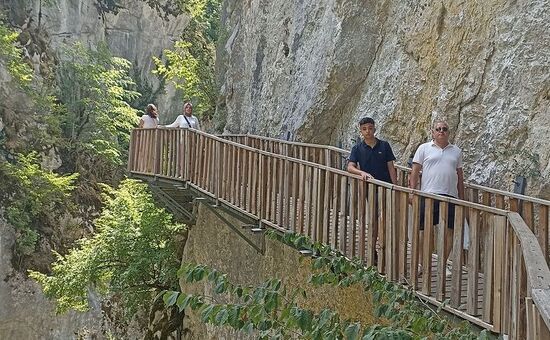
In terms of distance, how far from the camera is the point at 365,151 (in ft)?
23.6

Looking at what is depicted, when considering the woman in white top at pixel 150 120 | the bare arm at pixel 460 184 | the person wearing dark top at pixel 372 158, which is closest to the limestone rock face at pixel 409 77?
the bare arm at pixel 460 184

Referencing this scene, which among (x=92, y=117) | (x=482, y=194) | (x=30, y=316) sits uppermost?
(x=92, y=117)

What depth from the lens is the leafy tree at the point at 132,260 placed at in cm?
1700

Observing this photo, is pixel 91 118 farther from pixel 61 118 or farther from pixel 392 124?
pixel 392 124

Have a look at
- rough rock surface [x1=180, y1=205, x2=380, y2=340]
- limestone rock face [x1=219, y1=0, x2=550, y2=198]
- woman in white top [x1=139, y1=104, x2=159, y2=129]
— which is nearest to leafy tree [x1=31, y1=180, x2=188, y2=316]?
rough rock surface [x1=180, y1=205, x2=380, y2=340]

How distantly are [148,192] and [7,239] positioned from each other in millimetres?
9809

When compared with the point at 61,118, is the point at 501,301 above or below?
below

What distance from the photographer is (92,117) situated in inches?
1182

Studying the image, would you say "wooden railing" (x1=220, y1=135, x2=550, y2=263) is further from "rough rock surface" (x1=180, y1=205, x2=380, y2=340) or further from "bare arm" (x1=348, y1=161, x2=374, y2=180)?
"rough rock surface" (x1=180, y1=205, x2=380, y2=340)

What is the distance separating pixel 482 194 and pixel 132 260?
11.4m

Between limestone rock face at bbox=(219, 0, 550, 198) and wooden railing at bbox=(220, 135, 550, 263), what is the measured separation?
0.87 meters

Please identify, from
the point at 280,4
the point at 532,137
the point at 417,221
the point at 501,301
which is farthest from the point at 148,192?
the point at 501,301

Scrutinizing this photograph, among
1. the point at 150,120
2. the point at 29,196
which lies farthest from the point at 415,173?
the point at 29,196

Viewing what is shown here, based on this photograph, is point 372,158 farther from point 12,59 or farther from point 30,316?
point 12,59
